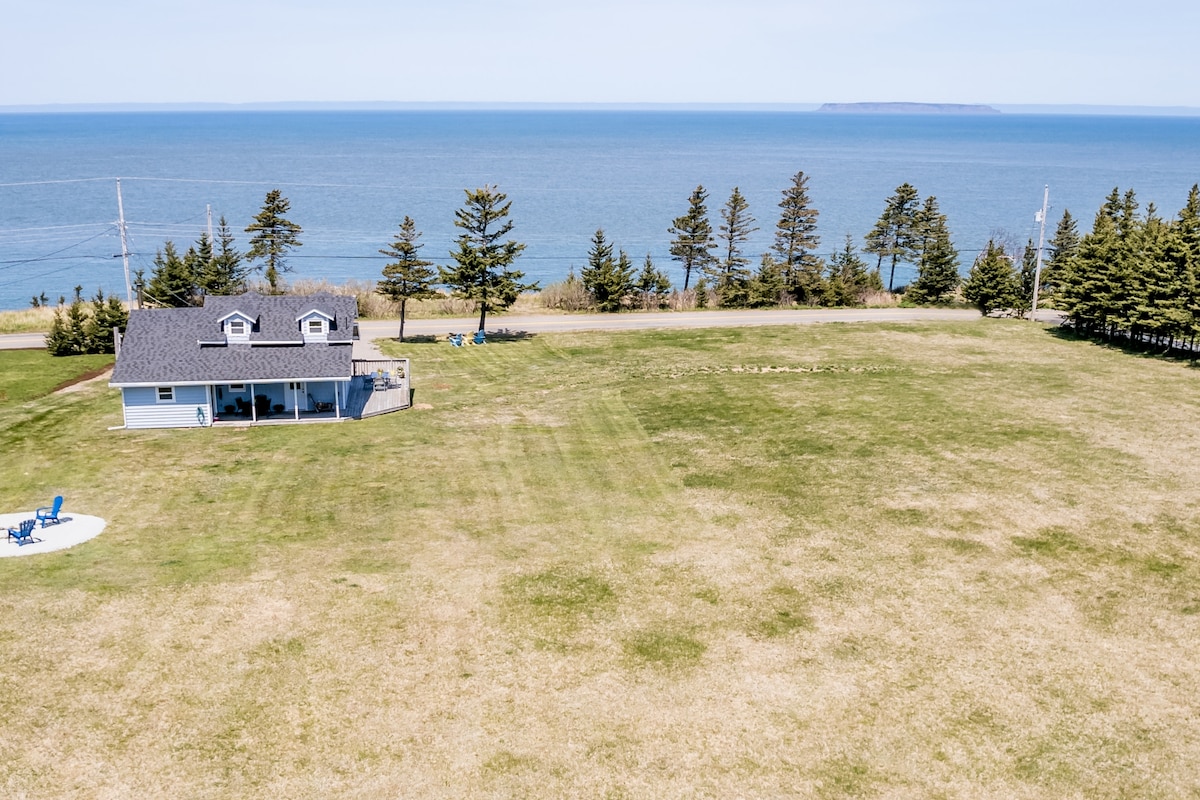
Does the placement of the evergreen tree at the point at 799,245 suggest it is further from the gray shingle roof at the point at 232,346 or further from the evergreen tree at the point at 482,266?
the gray shingle roof at the point at 232,346

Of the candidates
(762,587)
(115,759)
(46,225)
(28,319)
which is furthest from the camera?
(46,225)

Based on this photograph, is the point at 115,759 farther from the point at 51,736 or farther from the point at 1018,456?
the point at 1018,456

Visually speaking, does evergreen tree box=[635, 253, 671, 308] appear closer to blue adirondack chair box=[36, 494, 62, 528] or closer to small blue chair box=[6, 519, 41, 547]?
blue adirondack chair box=[36, 494, 62, 528]

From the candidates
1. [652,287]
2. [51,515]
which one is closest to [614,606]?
[51,515]

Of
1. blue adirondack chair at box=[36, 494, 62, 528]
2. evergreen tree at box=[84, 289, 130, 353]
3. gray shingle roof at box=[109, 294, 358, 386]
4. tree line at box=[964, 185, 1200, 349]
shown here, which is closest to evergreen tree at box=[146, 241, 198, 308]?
evergreen tree at box=[84, 289, 130, 353]

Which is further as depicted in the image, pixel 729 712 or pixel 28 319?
pixel 28 319

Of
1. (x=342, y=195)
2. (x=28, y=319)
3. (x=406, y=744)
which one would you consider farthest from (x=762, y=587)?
(x=342, y=195)
